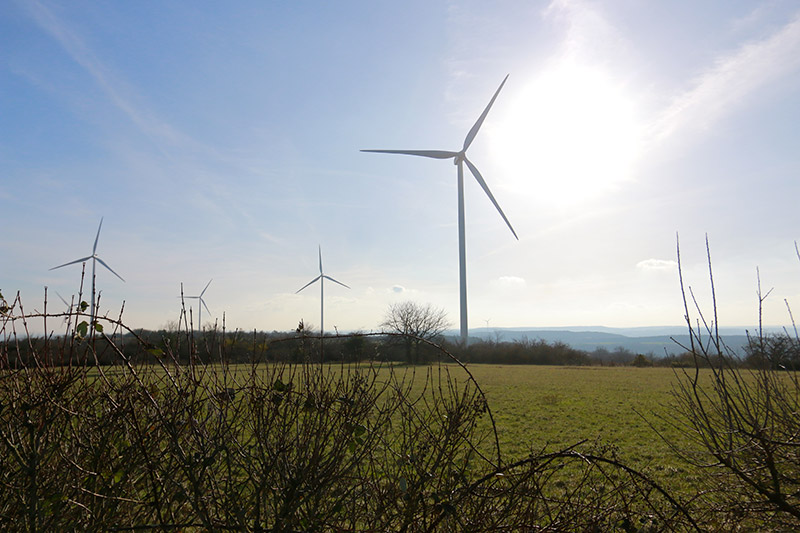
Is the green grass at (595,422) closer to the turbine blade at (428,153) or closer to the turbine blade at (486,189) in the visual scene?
the turbine blade at (486,189)

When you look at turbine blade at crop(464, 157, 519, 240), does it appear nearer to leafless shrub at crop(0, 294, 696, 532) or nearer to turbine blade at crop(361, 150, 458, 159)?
turbine blade at crop(361, 150, 458, 159)

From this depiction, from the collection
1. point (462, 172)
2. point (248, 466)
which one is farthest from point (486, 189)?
point (248, 466)

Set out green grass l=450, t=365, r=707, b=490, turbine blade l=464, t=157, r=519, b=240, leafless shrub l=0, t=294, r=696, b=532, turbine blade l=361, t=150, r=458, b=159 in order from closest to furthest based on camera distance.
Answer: leafless shrub l=0, t=294, r=696, b=532, green grass l=450, t=365, r=707, b=490, turbine blade l=464, t=157, r=519, b=240, turbine blade l=361, t=150, r=458, b=159

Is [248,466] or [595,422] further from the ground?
[248,466]

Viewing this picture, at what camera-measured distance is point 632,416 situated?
1912 cm

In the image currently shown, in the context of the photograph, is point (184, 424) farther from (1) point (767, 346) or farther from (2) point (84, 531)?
(1) point (767, 346)

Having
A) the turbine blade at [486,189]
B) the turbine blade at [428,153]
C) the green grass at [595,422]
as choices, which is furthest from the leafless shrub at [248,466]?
the turbine blade at [428,153]

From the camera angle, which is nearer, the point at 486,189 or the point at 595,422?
the point at 595,422

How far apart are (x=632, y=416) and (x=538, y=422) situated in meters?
4.40

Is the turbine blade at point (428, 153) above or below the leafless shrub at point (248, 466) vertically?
above

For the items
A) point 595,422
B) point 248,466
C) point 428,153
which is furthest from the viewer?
point 428,153

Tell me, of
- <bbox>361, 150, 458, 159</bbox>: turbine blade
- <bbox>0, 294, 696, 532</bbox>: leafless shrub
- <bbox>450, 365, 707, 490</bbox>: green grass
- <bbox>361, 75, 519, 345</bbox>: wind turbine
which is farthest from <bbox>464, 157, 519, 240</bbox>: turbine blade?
<bbox>0, 294, 696, 532</bbox>: leafless shrub

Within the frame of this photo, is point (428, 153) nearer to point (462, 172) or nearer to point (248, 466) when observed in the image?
point (462, 172)

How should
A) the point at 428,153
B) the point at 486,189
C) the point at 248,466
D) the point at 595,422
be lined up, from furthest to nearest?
the point at 428,153
the point at 486,189
the point at 595,422
the point at 248,466
